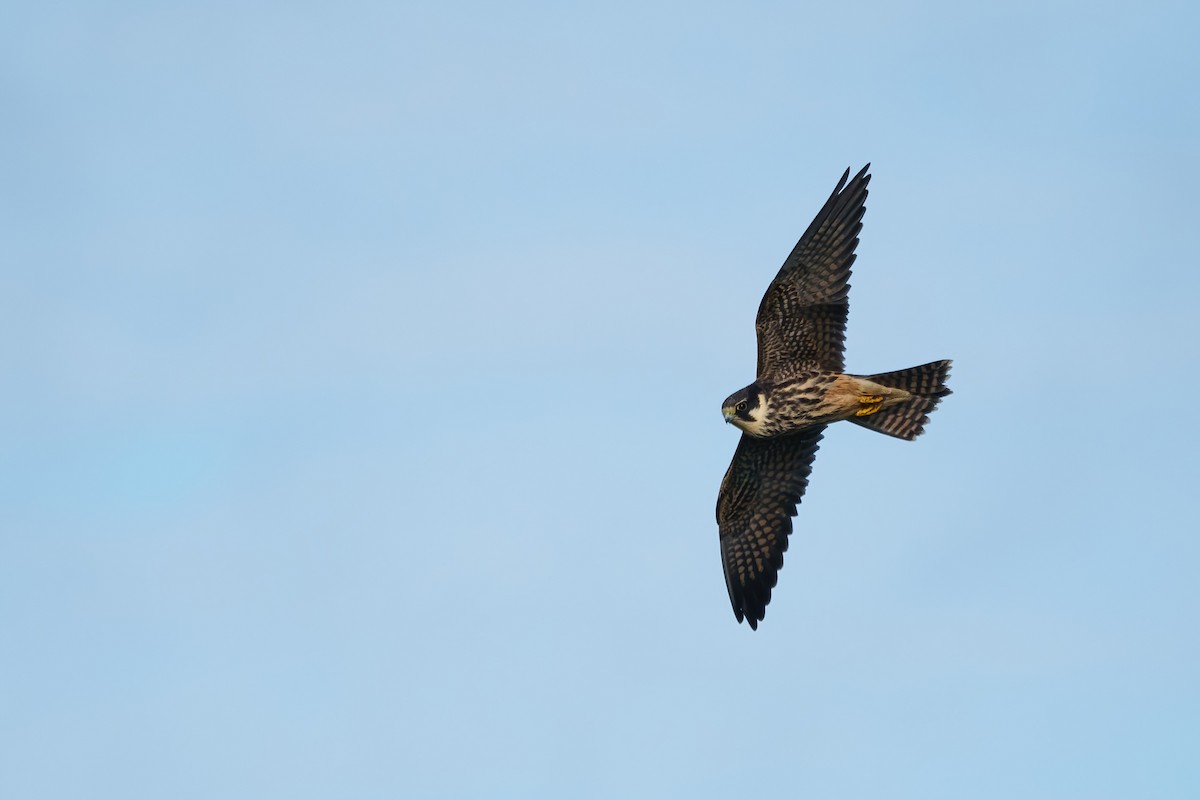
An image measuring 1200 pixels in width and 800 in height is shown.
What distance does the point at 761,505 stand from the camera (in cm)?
2055

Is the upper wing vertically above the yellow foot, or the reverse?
the upper wing

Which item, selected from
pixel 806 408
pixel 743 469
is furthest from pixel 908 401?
pixel 743 469

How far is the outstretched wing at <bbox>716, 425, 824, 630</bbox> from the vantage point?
20.3 m

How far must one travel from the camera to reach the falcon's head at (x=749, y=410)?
19.1 metres

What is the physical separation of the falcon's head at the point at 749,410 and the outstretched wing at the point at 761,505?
1.03 m

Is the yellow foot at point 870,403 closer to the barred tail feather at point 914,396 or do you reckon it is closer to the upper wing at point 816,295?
the barred tail feather at point 914,396

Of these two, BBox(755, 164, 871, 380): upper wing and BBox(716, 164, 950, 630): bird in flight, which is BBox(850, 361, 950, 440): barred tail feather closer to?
BBox(716, 164, 950, 630): bird in flight

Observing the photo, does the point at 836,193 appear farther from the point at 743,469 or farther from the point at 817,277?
the point at 743,469

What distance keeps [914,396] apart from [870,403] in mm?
535

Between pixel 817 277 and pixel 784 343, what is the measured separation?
91cm

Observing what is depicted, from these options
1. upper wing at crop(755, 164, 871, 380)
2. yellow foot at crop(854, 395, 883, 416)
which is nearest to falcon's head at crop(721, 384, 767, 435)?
upper wing at crop(755, 164, 871, 380)

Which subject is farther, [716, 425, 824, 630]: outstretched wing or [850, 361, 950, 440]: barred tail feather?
[716, 425, 824, 630]: outstretched wing

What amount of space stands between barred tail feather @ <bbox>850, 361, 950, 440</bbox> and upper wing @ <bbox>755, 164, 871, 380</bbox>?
723mm

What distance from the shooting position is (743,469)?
67.2 ft
